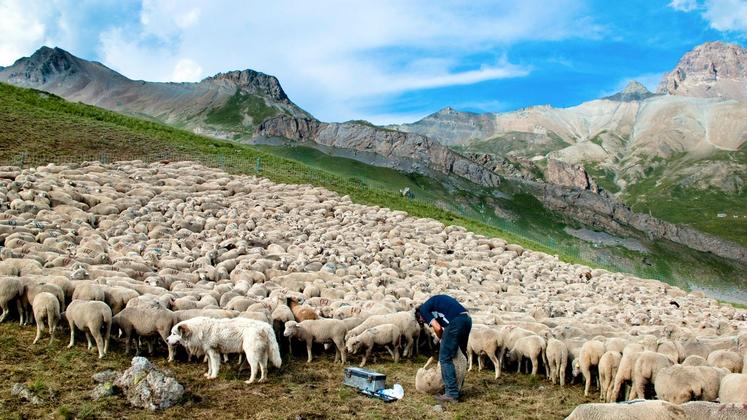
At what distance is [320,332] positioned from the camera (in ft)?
46.8

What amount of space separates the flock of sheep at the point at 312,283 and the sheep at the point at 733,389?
32 mm

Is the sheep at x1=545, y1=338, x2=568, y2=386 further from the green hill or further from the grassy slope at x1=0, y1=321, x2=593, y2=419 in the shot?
the green hill

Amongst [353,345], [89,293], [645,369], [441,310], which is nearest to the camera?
[645,369]

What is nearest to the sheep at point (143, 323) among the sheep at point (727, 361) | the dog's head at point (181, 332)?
the dog's head at point (181, 332)

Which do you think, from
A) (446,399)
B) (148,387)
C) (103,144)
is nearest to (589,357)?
(446,399)

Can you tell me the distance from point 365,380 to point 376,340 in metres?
2.61

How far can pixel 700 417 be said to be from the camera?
861 cm

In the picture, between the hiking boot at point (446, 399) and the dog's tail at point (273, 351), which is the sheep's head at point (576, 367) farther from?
the dog's tail at point (273, 351)

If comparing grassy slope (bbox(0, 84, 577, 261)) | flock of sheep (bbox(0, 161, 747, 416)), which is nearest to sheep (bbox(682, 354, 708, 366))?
flock of sheep (bbox(0, 161, 747, 416))

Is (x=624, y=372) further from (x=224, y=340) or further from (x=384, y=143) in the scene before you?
(x=384, y=143)

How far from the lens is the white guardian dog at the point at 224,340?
12133 mm

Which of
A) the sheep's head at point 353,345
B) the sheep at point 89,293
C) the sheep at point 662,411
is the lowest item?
the sheep's head at point 353,345

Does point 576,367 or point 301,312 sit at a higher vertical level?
point 301,312

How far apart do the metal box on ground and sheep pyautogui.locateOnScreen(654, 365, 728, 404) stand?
5294mm
